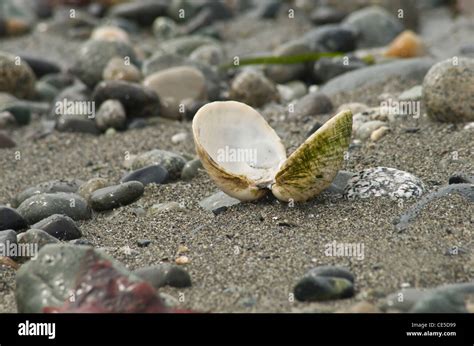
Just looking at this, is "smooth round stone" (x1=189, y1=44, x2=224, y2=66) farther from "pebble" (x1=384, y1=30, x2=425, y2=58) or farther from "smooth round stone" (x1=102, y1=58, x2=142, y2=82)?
"pebble" (x1=384, y1=30, x2=425, y2=58)

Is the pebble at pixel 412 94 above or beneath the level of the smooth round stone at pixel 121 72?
beneath

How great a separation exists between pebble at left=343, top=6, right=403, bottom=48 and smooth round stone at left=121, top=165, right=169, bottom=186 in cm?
472

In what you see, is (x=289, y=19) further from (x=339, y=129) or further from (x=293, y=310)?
(x=293, y=310)

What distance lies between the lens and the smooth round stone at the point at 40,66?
9203mm

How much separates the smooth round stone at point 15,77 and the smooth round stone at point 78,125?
4.51 ft

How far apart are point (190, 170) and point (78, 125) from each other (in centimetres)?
204

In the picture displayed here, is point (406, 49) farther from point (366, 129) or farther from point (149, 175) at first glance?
point (149, 175)

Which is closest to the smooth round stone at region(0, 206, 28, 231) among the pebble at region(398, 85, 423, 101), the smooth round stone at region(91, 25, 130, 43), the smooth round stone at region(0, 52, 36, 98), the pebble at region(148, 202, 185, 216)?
the pebble at region(148, 202, 185, 216)

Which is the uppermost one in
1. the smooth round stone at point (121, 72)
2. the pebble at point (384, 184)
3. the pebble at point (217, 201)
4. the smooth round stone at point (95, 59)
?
the smooth round stone at point (95, 59)

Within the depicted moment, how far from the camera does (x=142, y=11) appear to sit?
11.8 m

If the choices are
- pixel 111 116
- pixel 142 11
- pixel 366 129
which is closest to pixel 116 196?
pixel 366 129

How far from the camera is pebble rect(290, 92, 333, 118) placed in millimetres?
6817

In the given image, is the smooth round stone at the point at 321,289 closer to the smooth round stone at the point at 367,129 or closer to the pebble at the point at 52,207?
the pebble at the point at 52,207

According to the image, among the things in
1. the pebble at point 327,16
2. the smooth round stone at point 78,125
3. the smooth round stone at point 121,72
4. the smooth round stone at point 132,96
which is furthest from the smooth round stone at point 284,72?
the pebble at point 327,16
